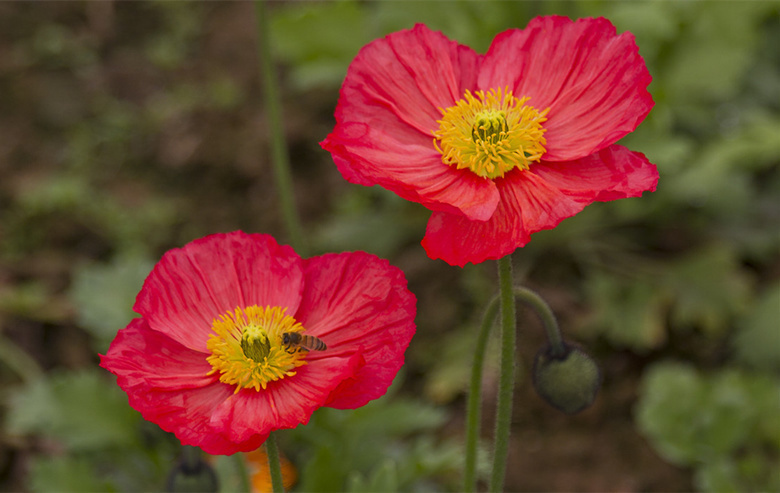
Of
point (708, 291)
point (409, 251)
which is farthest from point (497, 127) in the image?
point (409, 251)

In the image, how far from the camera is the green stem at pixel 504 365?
1336 millimetres

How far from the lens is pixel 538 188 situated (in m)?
1.40

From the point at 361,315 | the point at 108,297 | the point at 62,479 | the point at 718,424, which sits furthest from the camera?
the point at 108,297

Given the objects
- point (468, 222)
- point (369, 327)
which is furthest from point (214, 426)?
point (468, 222)

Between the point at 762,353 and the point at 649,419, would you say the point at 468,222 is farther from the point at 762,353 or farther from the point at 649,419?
the point at 762,353

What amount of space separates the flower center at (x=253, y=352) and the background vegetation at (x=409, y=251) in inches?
25.1

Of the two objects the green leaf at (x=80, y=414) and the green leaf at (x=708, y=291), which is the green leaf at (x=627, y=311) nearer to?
the green leaf at (x=708, y=291)

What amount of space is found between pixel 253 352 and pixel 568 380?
624 mm

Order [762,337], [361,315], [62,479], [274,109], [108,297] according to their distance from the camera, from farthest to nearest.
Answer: [762,337] → [274,109] → [108,297] → [62,479] → [361,315]

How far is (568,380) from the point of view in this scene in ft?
5.21

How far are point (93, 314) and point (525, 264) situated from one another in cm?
187

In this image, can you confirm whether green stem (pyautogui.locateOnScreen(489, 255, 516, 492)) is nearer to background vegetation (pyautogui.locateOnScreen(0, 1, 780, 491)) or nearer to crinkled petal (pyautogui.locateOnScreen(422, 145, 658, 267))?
crinkled petal (pyautogui.locateOnScreen(422, 145, 658, 267))

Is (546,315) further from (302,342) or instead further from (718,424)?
(718,424)

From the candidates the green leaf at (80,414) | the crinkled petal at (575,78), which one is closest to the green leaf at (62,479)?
the green leaf at (80,414)
